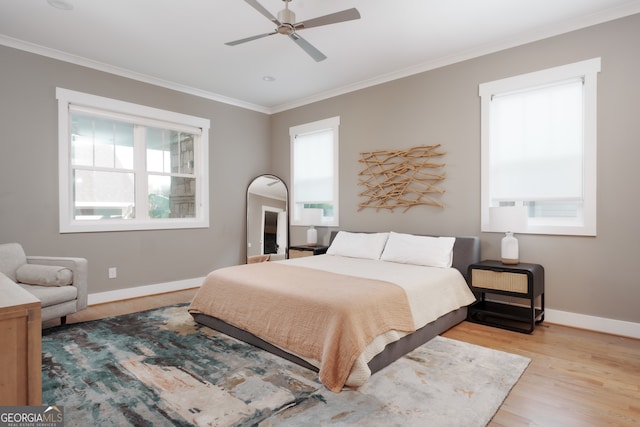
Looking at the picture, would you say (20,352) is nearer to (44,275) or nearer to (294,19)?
(44,275)

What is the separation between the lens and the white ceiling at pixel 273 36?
3.02 m

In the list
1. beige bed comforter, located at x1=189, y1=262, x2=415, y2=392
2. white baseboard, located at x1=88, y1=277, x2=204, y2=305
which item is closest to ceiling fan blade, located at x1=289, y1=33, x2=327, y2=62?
beige bed comforter, located at x1=189, y1=262, x2=415, y2=392

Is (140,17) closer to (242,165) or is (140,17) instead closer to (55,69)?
(55,69)

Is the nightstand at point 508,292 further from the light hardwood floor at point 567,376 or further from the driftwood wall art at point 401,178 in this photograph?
the driftwood wall art at point 401,178

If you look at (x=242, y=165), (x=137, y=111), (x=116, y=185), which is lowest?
(x=116, y=185)

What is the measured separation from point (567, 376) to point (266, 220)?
14.3 feet

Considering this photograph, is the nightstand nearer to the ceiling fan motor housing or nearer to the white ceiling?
the white ceiling

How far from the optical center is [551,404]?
1.98 meters

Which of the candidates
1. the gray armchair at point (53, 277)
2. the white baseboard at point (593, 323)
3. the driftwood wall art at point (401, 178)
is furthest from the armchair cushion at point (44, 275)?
the white baseboard at point (593, 323)

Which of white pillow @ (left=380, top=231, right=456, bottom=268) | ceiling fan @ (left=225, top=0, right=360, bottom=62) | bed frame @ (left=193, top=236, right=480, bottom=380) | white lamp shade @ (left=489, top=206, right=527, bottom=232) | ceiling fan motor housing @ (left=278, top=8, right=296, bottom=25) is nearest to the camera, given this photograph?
bed frame @ (left=193, top=236, right=480, bottom=380)

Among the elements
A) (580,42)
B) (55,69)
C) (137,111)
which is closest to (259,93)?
(137,111)

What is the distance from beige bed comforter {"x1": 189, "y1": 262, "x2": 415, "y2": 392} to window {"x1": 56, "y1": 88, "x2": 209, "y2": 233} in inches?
79.9

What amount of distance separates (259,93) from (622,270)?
480cm

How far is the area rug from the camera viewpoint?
72.6 inches
